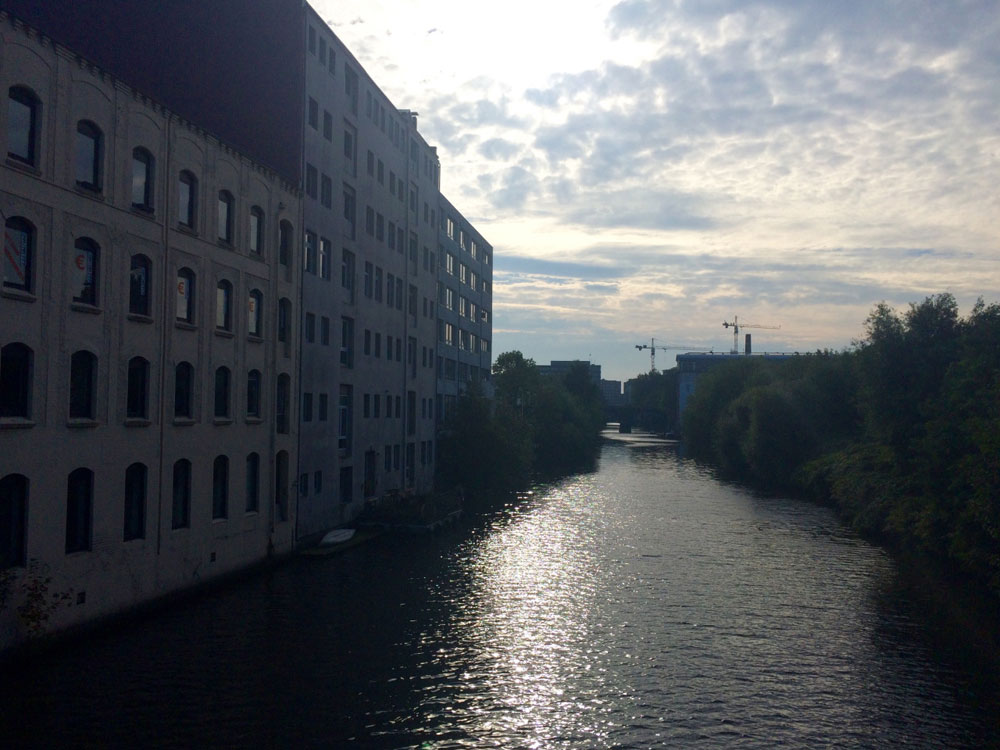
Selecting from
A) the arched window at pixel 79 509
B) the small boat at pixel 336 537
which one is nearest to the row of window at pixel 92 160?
the arched window at pixel 79 509

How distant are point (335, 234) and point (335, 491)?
13.1 meters

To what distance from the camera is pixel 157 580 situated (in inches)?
1099

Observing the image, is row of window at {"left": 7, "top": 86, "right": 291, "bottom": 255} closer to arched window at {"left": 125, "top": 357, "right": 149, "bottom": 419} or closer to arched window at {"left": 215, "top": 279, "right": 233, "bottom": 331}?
arched window at {"left": 215, "top": 279, "right": 233, "bottom": 331}

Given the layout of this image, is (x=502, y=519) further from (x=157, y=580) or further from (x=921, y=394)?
(x=157, y=580)

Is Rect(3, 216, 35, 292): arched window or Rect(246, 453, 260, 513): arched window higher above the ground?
Rect(3, 216, 35, 292): arched window

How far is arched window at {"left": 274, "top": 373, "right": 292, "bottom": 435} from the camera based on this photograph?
124 ft

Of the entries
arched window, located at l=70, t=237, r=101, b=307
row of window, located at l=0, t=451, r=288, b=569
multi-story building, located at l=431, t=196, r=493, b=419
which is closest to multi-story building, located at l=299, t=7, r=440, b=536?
row of window, located at l=0, t=451, r=288, b=569

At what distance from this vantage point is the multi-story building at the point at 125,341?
21984mm

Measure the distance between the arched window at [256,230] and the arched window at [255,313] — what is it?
66.8 inches

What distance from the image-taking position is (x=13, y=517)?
21859 mm

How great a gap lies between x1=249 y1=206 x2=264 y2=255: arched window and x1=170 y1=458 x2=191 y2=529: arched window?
371 inches

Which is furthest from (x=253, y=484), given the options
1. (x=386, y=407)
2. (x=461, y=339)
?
Answer: (x=461, y=339)

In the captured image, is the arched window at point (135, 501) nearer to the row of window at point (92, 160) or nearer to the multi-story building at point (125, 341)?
the multi-story building at point (125, 341)

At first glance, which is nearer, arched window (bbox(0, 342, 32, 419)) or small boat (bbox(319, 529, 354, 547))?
arched window (bbox(0, 342, 32, 419))
